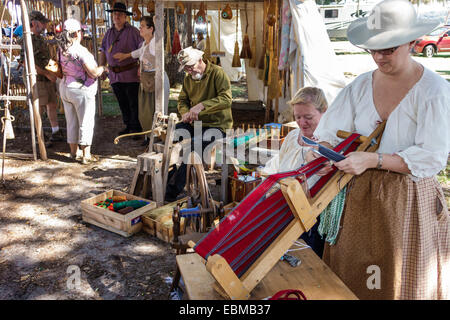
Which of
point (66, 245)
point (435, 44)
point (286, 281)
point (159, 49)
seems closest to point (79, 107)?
point (159, 49)

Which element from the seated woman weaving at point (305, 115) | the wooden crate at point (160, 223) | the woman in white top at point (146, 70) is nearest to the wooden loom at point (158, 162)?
the wooden crate at point (160, 223)

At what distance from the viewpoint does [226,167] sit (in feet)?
13.4

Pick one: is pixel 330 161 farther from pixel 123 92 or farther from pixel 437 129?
pixel 123 92

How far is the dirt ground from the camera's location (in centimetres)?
291

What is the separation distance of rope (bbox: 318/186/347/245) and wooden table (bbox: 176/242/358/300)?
0.19 metres

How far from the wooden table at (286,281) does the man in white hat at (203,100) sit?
261cm

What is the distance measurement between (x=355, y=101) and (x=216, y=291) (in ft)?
3.63

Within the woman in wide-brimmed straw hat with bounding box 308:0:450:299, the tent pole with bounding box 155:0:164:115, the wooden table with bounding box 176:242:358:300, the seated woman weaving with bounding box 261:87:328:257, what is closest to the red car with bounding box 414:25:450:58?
the tent pole with bounding box 155:0:164:115

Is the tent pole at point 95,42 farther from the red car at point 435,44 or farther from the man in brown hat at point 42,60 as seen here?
the red car at point 435,44

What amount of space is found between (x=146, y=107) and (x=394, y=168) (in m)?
5.16

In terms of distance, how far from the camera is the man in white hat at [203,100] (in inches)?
168

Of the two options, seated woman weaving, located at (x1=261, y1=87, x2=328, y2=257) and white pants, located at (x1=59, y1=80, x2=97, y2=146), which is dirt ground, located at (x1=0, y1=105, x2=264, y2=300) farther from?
seated woman weaving, located at (x1=261, y1=87, x2=328, y2=257)

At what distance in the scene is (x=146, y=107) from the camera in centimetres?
627
